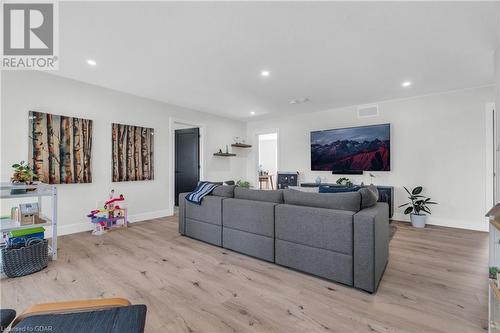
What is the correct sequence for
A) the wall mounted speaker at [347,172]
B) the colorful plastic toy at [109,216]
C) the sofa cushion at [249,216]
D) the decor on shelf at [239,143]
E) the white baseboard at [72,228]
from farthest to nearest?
Result: 1. the decor on shelf at [239,143]
2. the wall mounted speaker at [347,172]
3. the colorful plastic toy at [109,216]
4. the white baseboard at [72,228]
5. the sofa cushion at [249,216]

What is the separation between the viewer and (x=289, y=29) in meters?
2.30

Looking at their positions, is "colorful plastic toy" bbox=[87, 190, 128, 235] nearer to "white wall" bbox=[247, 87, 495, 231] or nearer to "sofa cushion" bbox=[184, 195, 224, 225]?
"sofa cushion" bbox=[184, 195, 224, 225]

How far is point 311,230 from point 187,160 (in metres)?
4.36

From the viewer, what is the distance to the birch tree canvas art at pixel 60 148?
3.31 meters

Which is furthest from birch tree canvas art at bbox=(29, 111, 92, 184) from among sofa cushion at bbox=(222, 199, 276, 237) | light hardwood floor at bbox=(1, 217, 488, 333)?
sofa cushion at bbox=(222, 199, 276, 237)

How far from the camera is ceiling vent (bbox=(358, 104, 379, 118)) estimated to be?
16.0 feet

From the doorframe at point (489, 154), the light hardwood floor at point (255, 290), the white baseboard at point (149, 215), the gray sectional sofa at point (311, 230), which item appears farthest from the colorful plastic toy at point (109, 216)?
the doorframe at point (489, 154)

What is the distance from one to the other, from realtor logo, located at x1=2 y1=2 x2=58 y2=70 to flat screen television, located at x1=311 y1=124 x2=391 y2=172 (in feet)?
16.2

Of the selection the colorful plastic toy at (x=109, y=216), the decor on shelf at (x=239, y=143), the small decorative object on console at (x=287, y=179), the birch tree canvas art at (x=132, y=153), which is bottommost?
the colorful plastic toy at (x=109, y=216)

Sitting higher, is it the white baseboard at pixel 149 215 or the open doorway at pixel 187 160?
the open doorway at pixel 187 160

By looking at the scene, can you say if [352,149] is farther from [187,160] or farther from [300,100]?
[187,160]

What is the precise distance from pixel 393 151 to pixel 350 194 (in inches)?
126

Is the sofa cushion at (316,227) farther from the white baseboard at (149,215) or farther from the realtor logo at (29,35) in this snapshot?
the white baseboard at (149,215)

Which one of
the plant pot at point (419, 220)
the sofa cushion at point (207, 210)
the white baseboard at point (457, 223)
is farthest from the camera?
the plant pot at point (419, 220)
